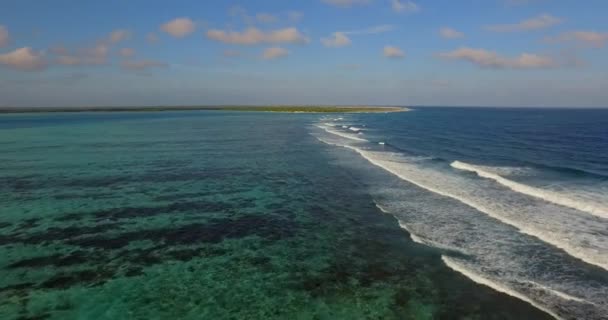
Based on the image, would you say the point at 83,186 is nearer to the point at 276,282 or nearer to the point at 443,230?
the point at 276,282

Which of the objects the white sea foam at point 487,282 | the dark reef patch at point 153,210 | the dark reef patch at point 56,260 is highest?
the dark reef patch at point 153,210

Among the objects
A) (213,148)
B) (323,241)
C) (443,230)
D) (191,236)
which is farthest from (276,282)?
(213,148)

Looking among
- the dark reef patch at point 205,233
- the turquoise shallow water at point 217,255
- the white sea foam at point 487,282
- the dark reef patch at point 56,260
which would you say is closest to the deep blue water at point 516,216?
the white sea foam at point 487,282

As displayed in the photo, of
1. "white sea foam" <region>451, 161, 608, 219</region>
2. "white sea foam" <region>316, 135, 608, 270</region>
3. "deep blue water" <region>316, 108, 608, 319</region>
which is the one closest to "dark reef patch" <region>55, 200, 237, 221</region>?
"deep blue water" <region>316, 108, 608, 319</region>

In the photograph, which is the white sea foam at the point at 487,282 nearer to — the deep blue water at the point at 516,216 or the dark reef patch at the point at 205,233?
the deep blue water at the point at 516,216

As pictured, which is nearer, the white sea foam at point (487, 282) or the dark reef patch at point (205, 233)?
the white sea foam at point (487, 282)

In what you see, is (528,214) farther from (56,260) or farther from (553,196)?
(56,260)

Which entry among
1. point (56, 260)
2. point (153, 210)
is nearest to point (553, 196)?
point (153, 210)
